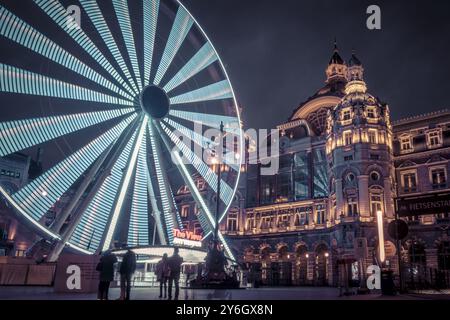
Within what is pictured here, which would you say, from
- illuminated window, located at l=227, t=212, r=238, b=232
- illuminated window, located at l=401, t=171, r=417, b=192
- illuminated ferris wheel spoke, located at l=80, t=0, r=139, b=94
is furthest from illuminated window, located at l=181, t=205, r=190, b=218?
illuminated ferris wheel spoke, located at l=80, t=0, r=139, b=94

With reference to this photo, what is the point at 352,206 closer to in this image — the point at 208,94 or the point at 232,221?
the point at 232,221

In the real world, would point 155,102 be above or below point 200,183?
below

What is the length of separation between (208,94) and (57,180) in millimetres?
16869

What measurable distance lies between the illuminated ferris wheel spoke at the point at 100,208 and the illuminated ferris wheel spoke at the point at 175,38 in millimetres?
7572

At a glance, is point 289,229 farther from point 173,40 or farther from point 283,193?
point 173,40

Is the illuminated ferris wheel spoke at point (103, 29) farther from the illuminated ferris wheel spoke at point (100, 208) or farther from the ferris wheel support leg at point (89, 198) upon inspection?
the illuminated ferris wheel spoke at point (100, 208)

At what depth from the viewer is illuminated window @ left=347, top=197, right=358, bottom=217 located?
49781 millimetres

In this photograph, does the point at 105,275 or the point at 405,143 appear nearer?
the point at 105,275

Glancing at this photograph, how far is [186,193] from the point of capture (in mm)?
71562

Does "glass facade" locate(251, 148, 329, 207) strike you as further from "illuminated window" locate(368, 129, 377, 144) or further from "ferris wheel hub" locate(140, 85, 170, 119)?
"ferris wheel hub" locate(140, 85, 170, 119)

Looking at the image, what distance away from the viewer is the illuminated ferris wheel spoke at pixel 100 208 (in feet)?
100

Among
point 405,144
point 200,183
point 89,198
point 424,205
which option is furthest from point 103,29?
point 200,183

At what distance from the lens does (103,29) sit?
2878 centimetres
